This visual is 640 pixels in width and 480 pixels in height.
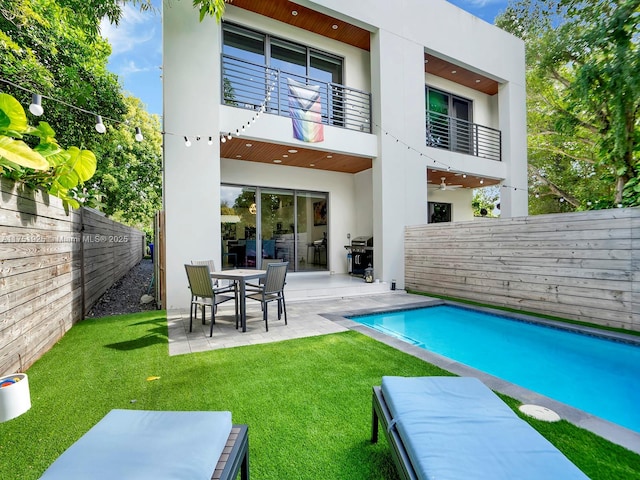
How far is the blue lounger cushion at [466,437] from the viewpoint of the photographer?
3.98 feet

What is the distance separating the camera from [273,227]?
952 cm

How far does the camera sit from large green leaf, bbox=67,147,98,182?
350 centimetres

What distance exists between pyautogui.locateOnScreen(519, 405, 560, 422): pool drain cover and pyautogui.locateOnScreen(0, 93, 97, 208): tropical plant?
429 centimetres

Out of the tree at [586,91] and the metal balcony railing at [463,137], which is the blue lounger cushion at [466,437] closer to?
the tree at [586,91]

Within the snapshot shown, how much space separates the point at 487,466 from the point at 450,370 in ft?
7.00

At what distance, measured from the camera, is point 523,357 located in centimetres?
415

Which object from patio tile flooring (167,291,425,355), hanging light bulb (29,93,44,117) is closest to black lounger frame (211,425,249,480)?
patio tile flooring (167,291,425,355)

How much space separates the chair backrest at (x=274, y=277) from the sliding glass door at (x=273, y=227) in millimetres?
4165

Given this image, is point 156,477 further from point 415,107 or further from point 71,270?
point 415,107

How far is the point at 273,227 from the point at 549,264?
6.77 m

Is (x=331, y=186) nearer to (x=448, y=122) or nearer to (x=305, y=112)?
(x=305, y=112)

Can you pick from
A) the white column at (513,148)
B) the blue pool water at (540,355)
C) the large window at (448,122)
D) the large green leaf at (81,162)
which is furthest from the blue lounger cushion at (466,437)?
the white column at (513,148)

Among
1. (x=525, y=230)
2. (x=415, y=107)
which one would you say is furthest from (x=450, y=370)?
(x=415, y=107)

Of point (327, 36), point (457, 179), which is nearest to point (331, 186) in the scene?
point (327, 36)
